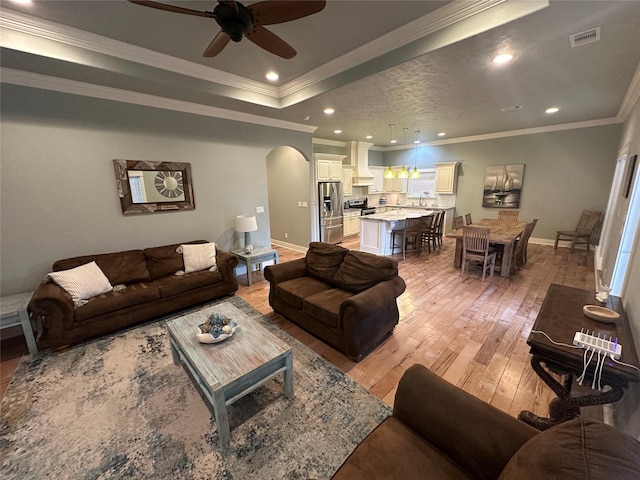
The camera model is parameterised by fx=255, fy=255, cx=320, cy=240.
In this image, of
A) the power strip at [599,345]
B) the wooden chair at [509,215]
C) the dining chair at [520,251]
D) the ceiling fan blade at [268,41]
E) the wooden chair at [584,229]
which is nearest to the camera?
the power strip at [599,345]

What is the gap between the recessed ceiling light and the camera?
251 cm

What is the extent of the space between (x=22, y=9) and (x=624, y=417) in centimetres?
531

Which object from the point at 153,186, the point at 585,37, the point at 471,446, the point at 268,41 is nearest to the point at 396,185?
the point at 585,37

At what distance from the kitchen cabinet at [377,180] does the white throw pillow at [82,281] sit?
7.61 meters

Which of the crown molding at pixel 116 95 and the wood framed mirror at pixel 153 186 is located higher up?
the crown molding at pixel 116 95

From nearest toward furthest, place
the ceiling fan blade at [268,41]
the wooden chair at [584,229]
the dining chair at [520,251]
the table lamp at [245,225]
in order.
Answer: the ceiling fan blade at [268,41]
the table lamp at [245,225]
the dining chair at [520,251]
the wooden chair at [584,229]

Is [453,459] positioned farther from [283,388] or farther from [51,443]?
[51,443]

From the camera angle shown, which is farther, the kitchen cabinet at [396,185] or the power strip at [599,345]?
the kitchen cabinet at [396,185]

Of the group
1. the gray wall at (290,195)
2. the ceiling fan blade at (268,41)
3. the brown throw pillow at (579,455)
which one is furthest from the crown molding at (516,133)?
the brown throw pillow at (579,455)

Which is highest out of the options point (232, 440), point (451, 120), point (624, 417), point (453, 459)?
point (451, 120)

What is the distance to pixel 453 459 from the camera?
3.85 ft

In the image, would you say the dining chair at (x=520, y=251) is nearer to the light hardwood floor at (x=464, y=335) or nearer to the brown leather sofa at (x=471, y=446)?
the light hardwood floor at (x=464, y=335)

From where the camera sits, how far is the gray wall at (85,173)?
2861mm

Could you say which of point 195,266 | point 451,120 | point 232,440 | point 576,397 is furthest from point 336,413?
point 451,120
